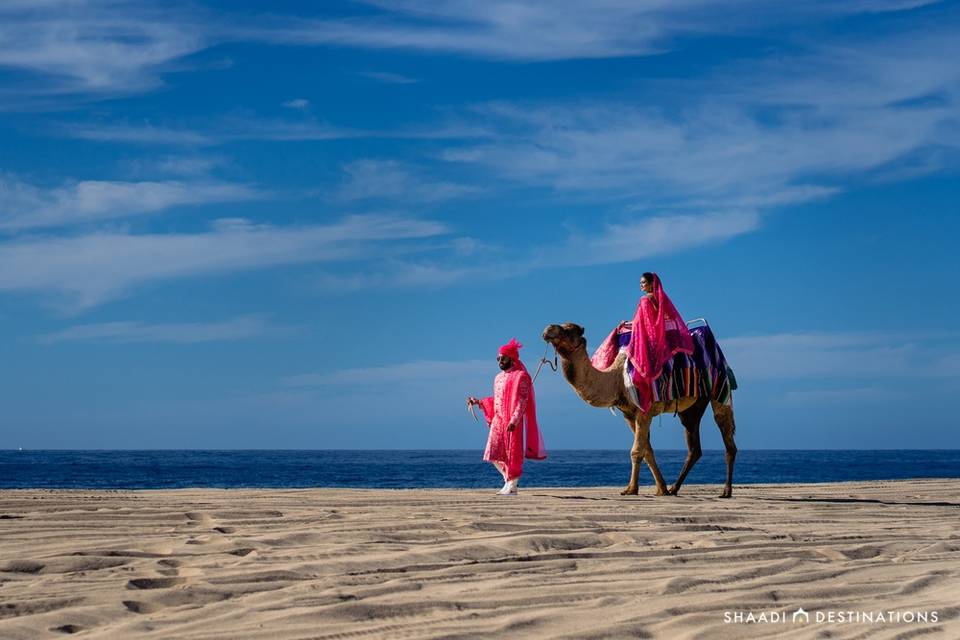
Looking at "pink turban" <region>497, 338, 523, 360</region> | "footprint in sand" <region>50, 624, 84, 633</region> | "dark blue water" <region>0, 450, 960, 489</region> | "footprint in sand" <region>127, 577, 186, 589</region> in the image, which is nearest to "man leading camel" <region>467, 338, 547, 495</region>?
"pink turban" <region>497, 338, 523, 360</region>

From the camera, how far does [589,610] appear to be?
5.37 m

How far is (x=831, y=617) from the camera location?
5398 mm

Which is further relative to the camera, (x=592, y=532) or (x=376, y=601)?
(x=592, y=532)

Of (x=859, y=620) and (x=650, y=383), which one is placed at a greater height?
(x=650, y=383)

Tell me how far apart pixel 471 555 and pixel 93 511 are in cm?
335

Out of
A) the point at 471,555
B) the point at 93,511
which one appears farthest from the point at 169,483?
the point at 471,555

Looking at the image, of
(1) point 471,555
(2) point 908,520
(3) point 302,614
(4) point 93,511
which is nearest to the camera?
(3) point 302,614

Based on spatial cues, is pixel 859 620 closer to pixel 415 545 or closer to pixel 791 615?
pixel 791 615

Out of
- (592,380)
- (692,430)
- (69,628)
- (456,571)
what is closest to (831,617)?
(456,571)

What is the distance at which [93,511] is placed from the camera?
27.7 feet

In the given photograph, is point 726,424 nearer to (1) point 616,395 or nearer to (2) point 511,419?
(1) point 616,395

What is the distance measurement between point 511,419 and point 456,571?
249 inches

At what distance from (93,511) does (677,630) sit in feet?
16.5

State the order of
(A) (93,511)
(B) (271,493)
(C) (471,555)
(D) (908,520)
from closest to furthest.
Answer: (C) (471,555), (A) (93,511), (D) (908,520), (B) (271,493)
